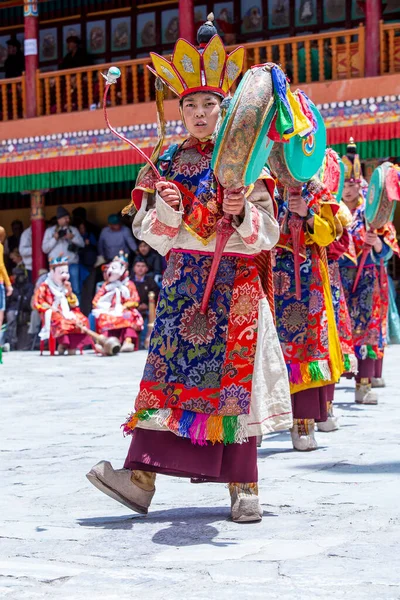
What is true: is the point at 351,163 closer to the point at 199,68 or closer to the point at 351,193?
the point at 351,193

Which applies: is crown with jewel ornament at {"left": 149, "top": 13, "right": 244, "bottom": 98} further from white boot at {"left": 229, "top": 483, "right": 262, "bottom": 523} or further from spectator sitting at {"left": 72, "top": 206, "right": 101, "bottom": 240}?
spectator sitting at {"left": 72, "top": 206, "right": 101, "bottom": 240}

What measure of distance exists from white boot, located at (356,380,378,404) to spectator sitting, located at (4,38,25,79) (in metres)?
10.7

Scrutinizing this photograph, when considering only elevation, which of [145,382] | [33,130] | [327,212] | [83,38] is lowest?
[145,382]

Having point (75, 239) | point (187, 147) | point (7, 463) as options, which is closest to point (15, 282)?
point (75, 239)

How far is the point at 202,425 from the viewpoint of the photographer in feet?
11.6

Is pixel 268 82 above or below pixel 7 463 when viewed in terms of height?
above

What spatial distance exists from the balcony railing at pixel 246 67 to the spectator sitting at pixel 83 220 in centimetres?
133

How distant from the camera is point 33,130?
581 inches

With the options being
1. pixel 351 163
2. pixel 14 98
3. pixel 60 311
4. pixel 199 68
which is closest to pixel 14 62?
pixel 14 98

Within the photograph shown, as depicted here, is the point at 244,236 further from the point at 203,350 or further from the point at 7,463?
the point at 7,463

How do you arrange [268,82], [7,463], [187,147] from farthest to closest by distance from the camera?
[7,463] → [187,147] → [268,82]

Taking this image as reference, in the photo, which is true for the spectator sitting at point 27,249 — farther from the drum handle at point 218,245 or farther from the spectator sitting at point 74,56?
the drum handle at point 218,245

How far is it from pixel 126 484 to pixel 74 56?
12693 millimetres

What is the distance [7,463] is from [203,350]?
1419mm
